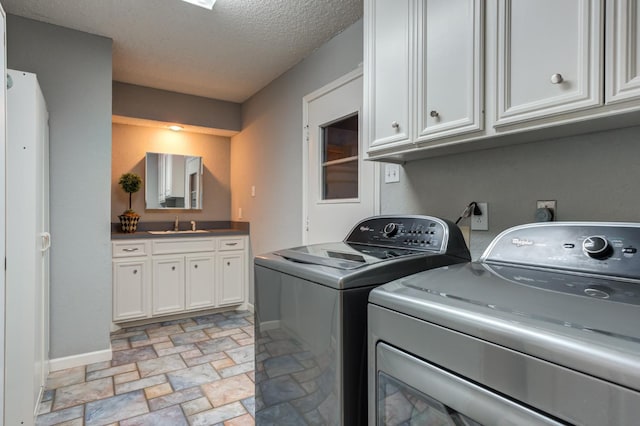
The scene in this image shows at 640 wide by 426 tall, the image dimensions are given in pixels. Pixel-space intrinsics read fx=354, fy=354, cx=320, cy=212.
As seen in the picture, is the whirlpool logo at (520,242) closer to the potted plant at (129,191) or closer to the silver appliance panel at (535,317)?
the silver appliance panel at (535,317)

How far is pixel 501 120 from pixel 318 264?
77cm

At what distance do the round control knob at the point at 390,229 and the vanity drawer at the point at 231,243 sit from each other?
258 centimetres

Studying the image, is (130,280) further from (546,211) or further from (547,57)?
(547,57)

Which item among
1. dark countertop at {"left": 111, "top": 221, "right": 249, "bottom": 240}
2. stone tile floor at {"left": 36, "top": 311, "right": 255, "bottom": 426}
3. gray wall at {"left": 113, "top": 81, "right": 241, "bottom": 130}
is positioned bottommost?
stone tile floor at {"left": 36, "top": 311, "right": 255, "bottom": 426}

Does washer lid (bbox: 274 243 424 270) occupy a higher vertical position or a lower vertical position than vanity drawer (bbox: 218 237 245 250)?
higher

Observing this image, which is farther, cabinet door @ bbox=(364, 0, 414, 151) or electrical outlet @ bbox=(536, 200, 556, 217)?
cabinet door @ bbox=(364, 0, 414, 151)

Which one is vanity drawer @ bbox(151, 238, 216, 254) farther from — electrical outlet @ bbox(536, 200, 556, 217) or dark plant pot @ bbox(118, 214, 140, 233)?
electrical outlet @ bbox(536, 200, 556, 217)

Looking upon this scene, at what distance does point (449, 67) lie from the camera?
129 cm

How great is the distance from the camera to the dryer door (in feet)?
2.12

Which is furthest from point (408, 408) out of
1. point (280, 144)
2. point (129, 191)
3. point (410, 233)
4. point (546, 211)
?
point (129, 191)

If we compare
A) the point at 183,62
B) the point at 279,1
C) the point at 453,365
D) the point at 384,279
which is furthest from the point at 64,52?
the point at 453,365

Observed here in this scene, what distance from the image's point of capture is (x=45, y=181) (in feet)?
7.37

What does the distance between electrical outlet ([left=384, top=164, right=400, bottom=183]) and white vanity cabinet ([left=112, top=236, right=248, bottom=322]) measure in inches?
91.3

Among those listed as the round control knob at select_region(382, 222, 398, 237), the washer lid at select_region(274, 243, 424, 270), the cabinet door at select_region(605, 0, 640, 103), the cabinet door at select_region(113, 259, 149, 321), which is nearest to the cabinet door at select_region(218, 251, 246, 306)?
the cabinet door at select_region(113, 259, 149, 321)
